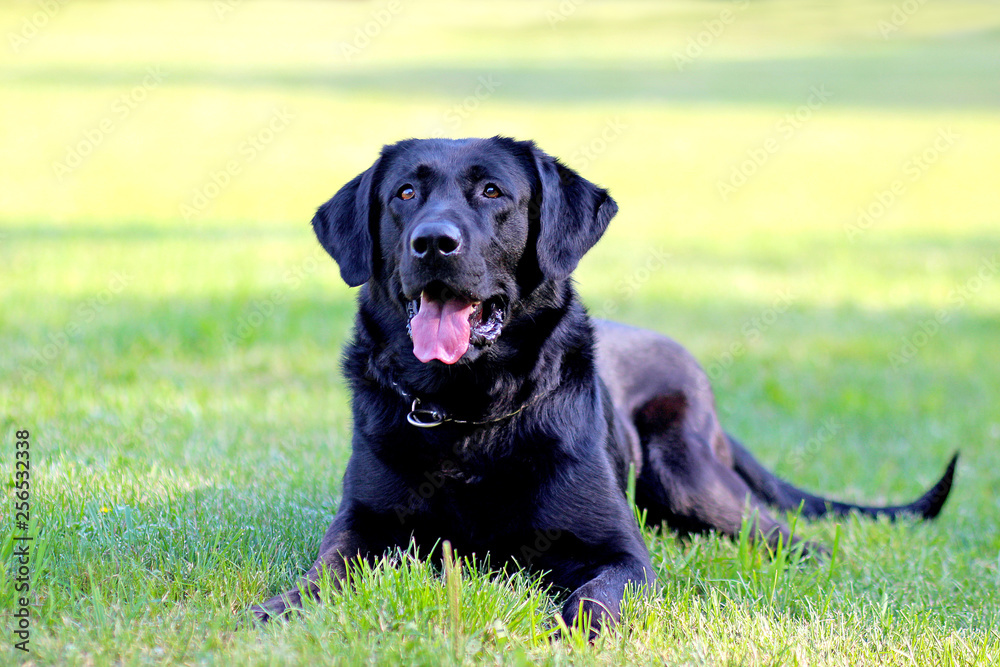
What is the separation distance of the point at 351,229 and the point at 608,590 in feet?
5.60

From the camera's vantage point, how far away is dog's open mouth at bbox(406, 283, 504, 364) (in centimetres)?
335

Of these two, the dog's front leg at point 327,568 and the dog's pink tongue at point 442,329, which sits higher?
the dog's pink tongue at point 442,329

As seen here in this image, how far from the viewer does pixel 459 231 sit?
10.9 ft

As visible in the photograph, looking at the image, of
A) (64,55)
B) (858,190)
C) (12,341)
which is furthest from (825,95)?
(12,341)

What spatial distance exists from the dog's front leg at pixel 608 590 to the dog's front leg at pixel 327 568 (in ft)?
2.29

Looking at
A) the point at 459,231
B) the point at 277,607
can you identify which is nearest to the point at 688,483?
the point at 459,231

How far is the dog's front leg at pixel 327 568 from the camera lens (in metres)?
2.95

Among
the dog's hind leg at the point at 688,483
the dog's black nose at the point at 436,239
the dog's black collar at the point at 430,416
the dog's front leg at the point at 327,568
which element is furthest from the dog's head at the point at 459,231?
the dog's hind leg at the point at 688,483

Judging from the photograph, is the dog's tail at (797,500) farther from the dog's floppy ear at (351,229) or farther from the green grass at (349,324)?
the dog's floppy ear at (351,229)

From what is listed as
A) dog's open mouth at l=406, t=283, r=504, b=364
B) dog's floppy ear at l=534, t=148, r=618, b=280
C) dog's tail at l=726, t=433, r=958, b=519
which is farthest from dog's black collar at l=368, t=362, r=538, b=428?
dog's tail at l=726, t=433, r=958, b=519

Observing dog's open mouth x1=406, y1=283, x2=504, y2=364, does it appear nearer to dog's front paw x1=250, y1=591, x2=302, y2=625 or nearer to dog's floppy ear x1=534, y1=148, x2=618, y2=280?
dog's floppy ear x1=534, y1=148, x2=618, y2=280

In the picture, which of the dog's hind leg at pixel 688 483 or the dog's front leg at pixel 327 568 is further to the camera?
the dog's hind leg at pixel 688 483

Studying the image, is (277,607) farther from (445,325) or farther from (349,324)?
(349,324)

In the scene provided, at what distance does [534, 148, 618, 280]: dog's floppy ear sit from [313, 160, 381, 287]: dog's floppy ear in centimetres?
67
